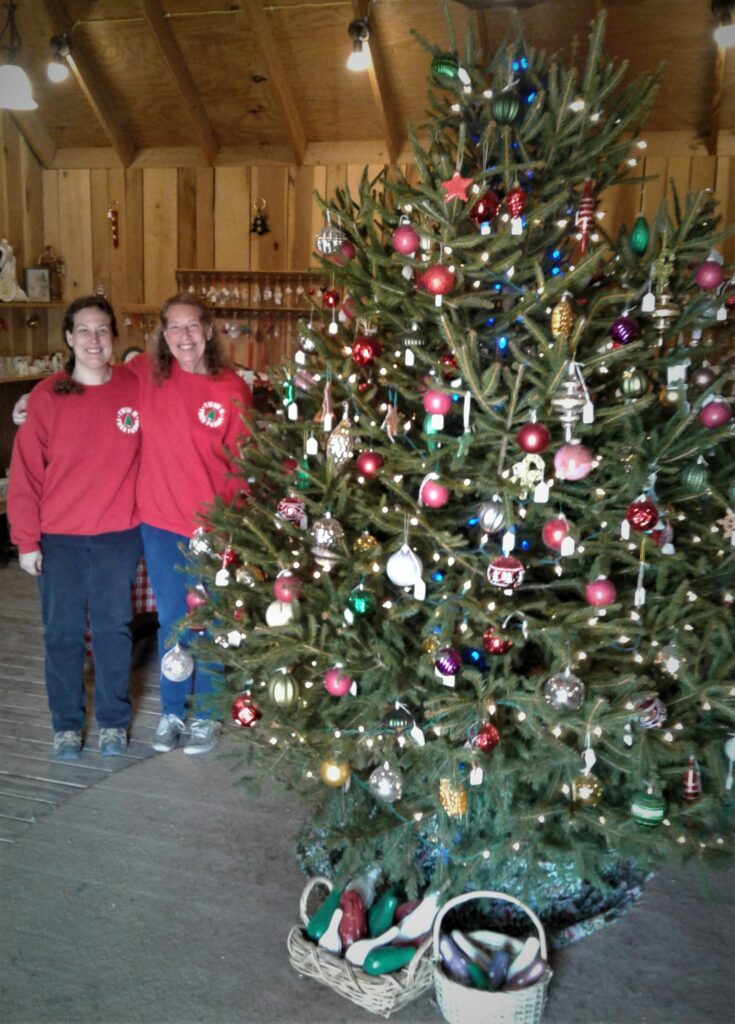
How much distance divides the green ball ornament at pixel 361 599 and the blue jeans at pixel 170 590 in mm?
898

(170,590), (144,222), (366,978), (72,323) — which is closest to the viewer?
(366,978)

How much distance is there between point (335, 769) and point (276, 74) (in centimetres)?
444

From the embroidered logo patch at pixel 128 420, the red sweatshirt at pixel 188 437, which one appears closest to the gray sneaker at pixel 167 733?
the red sweatshirt at pixel 188 437

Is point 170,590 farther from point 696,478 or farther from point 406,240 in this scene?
point 696,478

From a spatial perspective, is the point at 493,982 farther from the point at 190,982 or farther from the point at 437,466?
the point at 437,466

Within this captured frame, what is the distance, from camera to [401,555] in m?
1.88

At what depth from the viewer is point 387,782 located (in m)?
2.00

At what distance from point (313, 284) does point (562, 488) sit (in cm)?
430

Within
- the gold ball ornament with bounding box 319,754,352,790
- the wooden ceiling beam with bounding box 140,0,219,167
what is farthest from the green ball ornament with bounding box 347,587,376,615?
the wooden ceiling beam with bounding box 140,0,219,167

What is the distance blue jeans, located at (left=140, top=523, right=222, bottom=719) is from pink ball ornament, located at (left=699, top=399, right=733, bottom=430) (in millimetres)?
1561

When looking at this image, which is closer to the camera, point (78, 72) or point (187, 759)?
point (187, 759)

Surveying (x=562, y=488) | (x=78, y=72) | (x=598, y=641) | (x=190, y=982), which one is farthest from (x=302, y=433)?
(x=78, y=72)

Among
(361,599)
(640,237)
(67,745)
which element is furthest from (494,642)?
(67,745)

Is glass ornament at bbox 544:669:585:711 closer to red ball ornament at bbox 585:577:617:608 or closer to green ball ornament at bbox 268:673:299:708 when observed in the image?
red ball ornament at bbox 585:577:617:608
